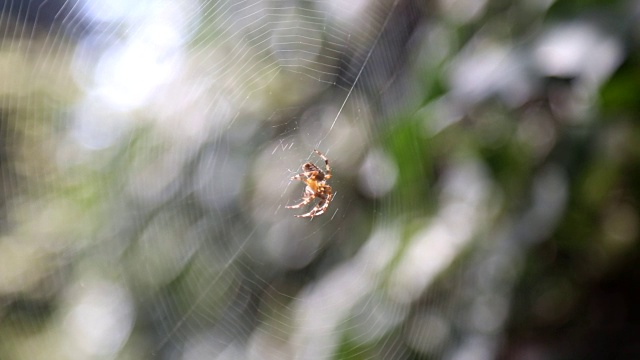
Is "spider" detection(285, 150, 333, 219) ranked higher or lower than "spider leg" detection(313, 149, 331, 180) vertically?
lower

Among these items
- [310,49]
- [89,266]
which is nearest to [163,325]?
[89,266]

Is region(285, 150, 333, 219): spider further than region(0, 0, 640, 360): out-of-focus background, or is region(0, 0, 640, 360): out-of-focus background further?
region(285, 150, 333, 219): spider

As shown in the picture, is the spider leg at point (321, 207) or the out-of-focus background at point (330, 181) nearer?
the out-of-focus background at point (330, 181)

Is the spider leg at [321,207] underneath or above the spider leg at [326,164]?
underneath

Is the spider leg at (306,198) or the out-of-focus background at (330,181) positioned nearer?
the out-of-focus background at (330,181)
